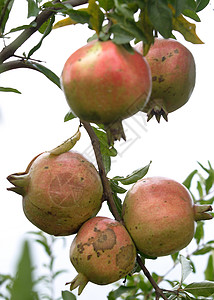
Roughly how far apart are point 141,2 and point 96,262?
67 cm

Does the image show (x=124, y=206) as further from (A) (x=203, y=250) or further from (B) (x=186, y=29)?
(A) (x=203, y=250)

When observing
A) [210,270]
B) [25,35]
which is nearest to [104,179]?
[25,35]

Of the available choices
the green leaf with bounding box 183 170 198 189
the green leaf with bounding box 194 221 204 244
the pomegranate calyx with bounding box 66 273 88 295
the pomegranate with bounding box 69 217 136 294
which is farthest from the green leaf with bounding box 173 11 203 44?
the green leaf with bounding box 194 221 204 244

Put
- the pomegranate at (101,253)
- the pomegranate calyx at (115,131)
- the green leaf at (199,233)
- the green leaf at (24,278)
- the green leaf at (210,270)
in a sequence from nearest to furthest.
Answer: the green leaf at (24,278) → the pomegranate calyx at (115,131) → the pomegranate at (101,253) → the green leaf at (210,270) → the green leaf at (199,233)

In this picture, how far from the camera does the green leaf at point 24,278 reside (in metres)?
0.29

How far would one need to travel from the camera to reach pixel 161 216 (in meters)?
1.17

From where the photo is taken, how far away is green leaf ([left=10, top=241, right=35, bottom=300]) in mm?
285

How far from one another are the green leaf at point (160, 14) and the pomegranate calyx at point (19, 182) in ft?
1.93

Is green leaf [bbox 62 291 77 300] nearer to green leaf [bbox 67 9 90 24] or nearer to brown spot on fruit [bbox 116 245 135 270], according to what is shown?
brown spot on fruit [bbox 116 245 135 270]

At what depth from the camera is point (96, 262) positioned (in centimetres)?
111

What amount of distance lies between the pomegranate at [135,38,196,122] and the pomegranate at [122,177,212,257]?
0.22 m

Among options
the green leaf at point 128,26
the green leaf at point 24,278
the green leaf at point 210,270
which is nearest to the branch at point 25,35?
the green leaf at point 128,26

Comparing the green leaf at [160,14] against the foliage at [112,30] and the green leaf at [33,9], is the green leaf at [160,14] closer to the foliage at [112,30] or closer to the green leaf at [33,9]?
the foliage at [112,30]

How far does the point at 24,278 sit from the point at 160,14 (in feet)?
2.40
